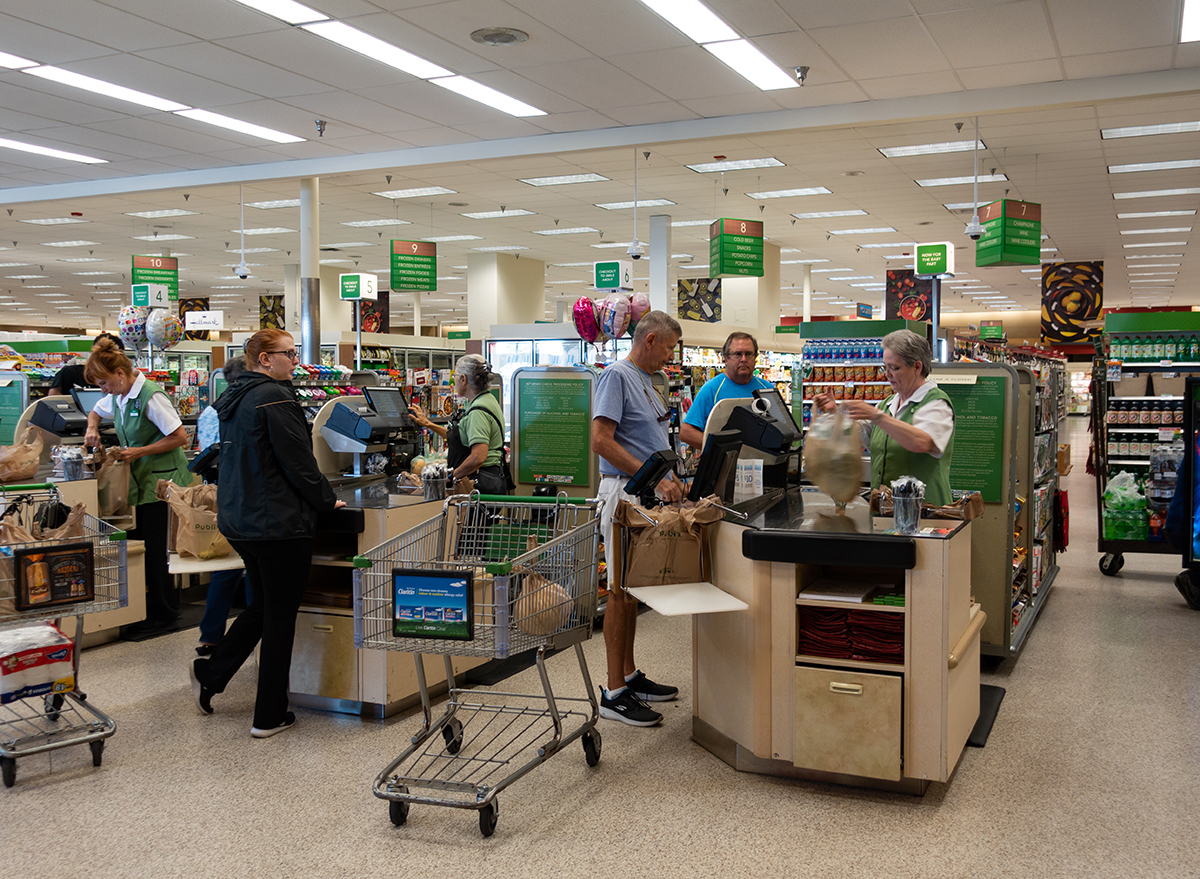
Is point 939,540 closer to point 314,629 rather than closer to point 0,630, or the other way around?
point 314,629

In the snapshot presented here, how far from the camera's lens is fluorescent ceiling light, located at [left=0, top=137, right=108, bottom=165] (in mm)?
9883

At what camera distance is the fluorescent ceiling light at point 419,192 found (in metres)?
12.5

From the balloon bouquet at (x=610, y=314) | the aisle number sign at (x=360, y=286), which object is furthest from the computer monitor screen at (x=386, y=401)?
the aisle number sign at (x=360, y=286)

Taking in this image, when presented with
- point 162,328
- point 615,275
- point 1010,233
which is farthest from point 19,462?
point 1010,233

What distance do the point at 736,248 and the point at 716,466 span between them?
8274 millimetres

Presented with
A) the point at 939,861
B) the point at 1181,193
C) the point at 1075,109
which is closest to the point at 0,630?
the point at 939,861

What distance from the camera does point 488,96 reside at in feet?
27.0

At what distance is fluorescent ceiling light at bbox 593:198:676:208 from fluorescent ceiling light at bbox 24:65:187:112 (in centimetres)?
629

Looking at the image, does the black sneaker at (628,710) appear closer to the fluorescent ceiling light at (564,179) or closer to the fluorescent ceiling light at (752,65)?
the fluorescent ceiling light at (752,65)

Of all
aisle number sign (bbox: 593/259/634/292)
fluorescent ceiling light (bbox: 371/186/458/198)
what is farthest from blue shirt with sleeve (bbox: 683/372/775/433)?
fluorescent ceiling light (bbox: 371/186/458/198)

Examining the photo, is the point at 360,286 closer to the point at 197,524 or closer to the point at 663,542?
the point at 197,524

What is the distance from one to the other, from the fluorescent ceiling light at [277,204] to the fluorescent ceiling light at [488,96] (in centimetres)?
545

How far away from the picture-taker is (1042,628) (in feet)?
19.1

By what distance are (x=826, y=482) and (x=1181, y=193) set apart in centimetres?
1107
